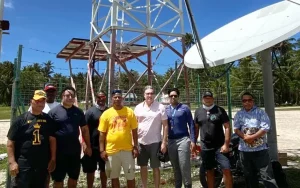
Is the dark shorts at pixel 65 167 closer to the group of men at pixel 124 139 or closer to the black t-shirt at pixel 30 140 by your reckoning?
the group of men at pixel 124 139

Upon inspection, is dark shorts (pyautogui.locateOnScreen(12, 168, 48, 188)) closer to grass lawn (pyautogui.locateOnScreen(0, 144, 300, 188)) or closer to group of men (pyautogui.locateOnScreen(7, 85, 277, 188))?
group of men (pyautogui.locateOnScreen(7, 85, 277, 188))

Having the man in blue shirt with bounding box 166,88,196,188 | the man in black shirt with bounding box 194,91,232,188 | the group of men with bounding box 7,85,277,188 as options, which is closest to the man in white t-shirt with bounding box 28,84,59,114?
the group of men with bounding box 7,85,277,188

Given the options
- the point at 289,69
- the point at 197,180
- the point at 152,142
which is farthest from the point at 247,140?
the point at 289,69

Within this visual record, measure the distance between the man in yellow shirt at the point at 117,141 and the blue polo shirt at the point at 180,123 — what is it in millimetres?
642

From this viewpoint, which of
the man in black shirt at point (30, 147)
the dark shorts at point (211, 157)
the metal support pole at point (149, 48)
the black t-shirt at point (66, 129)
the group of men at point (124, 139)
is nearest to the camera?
the man in black shirt at point (30, 147)

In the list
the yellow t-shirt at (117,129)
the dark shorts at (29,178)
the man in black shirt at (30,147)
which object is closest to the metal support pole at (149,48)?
the yellow t-shirt at (117,129)

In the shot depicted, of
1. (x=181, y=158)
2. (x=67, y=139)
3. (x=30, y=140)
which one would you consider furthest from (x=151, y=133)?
(x=30, y=140)

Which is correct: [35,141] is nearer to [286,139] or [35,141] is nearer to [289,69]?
[286,139]

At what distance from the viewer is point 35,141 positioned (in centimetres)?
375

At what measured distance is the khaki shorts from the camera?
4621 millimetres

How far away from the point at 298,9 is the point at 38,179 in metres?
5.00

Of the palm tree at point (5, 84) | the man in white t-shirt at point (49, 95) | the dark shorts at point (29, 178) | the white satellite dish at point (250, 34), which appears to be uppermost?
the palm tree at point (5, 84)

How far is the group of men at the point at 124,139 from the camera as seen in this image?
3.77m

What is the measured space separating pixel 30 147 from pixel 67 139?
0.70 m
